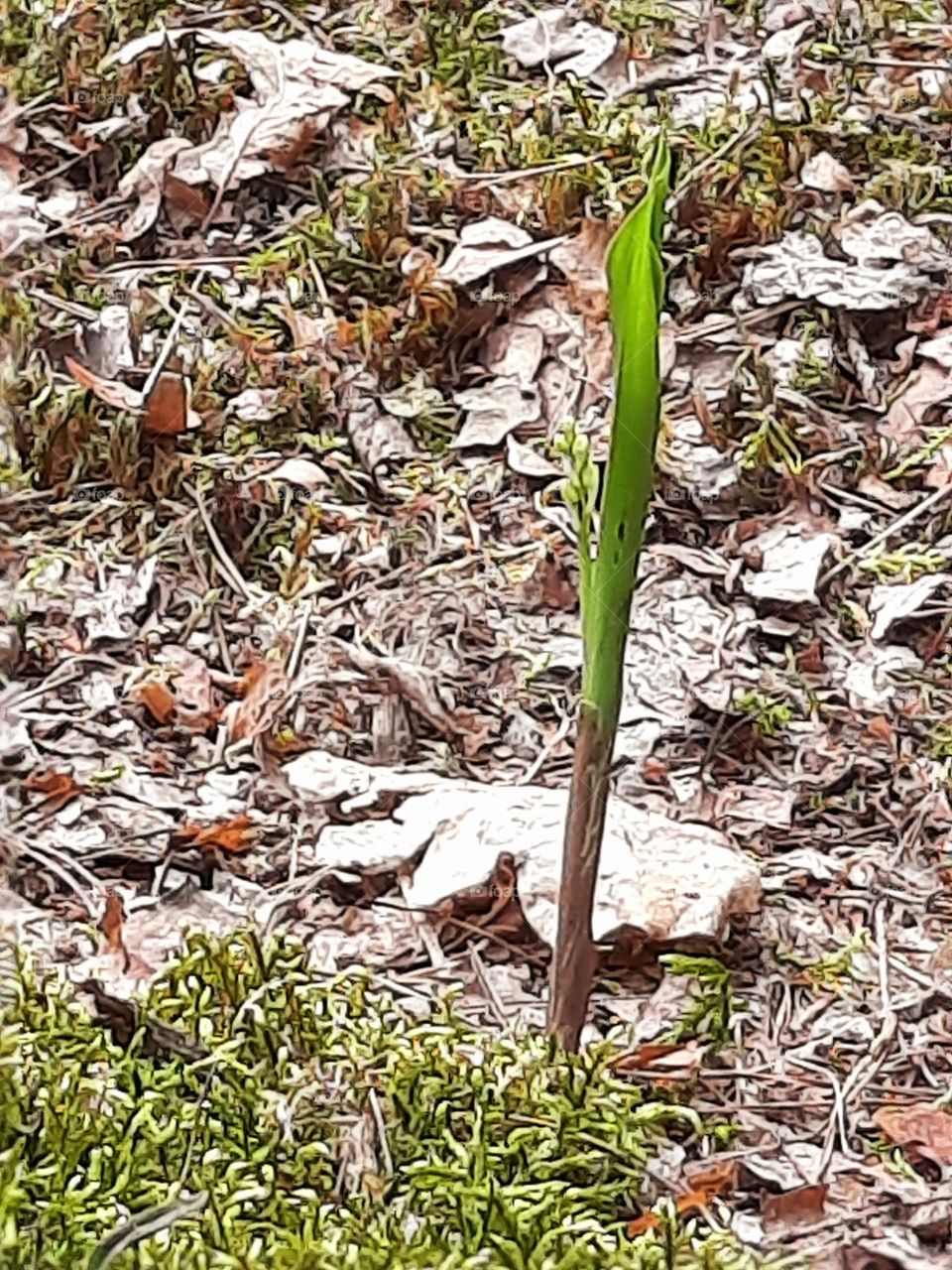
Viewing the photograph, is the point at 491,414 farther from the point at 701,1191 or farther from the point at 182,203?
the point at 701,1191

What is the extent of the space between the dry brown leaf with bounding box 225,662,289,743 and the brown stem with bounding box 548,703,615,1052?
0.62 feet

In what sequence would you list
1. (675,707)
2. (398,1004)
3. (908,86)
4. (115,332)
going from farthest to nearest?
(908,86)
(115,332)
(675,707)
(398,1004)

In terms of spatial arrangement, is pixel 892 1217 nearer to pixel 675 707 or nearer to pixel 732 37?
pixel 675 707

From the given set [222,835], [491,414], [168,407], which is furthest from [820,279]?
[222,835]

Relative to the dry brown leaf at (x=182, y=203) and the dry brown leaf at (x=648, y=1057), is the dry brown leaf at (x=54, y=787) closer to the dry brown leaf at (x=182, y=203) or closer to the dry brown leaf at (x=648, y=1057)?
the dry brown leaf at (x=648, y=1057)

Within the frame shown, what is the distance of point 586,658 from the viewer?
597 mm

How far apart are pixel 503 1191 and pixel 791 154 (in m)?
0.62

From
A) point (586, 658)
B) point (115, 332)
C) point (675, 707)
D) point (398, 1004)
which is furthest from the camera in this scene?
point (115, 332)

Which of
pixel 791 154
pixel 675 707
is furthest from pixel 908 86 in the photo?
pixel 675 707

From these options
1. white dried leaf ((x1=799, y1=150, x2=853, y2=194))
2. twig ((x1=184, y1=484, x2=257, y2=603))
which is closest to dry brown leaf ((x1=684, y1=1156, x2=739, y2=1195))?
twig ((x1=184, y1=484, x2=257, y2=603))

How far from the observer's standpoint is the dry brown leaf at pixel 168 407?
902mm

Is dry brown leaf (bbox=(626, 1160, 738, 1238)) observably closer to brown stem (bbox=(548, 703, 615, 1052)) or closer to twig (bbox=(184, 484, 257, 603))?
brown stem (bbox=(548, 703, 615, 1052))

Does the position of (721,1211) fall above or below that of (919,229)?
below

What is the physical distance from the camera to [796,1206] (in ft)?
2.05
